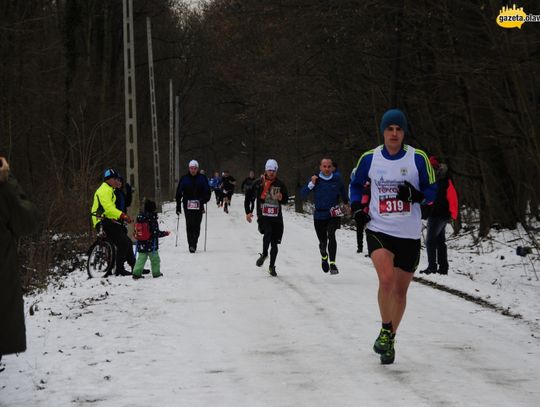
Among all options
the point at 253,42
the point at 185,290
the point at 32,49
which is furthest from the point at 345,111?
the point at 185,290

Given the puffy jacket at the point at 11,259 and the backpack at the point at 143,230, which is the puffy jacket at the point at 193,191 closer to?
the backpack at the point at 143,230

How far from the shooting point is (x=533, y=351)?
24.6ft

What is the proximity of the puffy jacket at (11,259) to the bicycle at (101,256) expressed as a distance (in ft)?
30.1

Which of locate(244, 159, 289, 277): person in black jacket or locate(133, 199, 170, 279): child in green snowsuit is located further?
locate(244, 159, 289, 277): person in black jacket

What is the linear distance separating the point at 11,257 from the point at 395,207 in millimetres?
3436

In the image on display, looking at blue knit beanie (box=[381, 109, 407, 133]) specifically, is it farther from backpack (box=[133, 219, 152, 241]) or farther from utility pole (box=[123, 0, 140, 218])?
utility pole (box=[123, 0, 140, 218])

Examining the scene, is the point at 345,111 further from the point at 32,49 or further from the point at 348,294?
the point at 348,294

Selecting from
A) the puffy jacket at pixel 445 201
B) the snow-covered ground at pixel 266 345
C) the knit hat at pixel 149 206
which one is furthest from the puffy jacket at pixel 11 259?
the puffy jacket at pixel 445 201

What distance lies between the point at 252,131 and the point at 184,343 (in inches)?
2148

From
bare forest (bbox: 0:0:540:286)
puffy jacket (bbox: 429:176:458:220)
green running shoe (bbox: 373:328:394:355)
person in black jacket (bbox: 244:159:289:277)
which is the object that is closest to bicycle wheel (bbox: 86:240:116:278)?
bare forest (bbox: 0:0:540:286)

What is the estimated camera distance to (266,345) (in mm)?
7812

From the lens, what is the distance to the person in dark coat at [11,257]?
5.00 meters

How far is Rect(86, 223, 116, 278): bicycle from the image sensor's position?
14.2 metres

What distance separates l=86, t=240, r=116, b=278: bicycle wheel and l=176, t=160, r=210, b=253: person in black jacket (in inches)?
191
